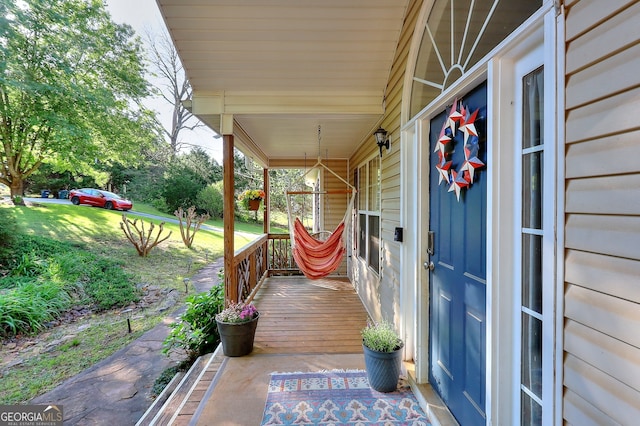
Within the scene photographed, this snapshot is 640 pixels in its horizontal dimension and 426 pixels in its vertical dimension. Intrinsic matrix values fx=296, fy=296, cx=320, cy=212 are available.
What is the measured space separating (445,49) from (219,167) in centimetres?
1669

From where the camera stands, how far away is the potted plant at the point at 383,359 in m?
2.08

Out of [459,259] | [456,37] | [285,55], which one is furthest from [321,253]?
[456,37]

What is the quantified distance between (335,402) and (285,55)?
2784 mm

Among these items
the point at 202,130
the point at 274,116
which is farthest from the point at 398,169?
the point at 202,130

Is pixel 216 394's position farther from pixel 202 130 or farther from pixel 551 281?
pixel 202 130

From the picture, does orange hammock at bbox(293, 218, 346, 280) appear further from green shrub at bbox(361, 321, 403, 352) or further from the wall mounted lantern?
green shrub at bbox(361, 321, 403, 352)

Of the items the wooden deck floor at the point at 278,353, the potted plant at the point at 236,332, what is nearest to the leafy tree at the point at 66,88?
the wooden deck floor at the point at 278,353

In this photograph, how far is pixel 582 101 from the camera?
85cm

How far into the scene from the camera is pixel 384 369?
2092 millimetres

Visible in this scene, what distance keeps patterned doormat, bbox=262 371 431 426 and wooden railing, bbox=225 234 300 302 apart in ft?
4.02

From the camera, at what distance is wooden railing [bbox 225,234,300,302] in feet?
10.9

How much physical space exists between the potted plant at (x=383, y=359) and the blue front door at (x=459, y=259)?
0.84 ft

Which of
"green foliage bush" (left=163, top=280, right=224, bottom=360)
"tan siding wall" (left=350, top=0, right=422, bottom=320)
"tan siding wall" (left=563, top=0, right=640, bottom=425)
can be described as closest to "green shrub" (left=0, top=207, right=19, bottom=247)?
"green foliage bush" (left=163, top=280, right=224, bottom=360)

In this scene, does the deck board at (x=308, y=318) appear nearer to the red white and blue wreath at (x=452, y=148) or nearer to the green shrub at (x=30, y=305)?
the red white and blue wreath at (x=452, y=148)
